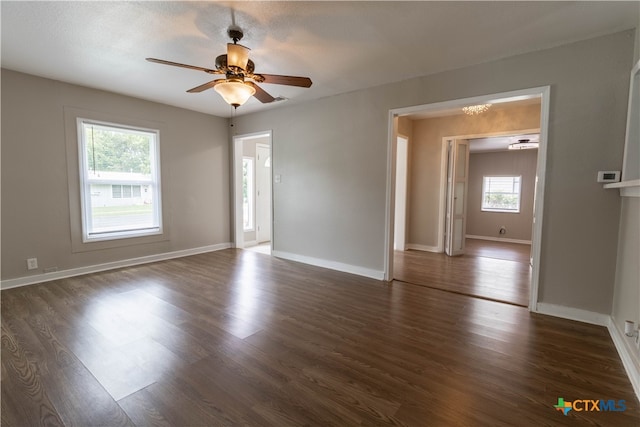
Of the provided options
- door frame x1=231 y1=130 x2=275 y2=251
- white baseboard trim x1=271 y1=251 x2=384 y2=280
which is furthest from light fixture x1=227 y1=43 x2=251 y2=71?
door frame x1=231 y1=130 x2=275 y2=251

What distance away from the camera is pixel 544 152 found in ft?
9.48

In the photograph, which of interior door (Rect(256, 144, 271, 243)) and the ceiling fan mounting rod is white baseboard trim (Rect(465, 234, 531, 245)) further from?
the ceiling fan mounting rod

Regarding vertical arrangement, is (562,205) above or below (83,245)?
above

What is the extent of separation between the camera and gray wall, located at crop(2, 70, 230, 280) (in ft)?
11.5

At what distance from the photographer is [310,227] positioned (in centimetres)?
485

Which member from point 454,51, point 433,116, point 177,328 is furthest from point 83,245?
point 433,116

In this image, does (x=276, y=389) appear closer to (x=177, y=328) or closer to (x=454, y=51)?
(x=177, y=328)

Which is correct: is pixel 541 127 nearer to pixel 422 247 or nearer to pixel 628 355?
pixel 628 355

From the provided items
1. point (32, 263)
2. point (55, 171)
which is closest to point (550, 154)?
point (55, 171)

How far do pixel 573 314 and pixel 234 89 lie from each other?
3.77m

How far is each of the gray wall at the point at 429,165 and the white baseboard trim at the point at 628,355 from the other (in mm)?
3631

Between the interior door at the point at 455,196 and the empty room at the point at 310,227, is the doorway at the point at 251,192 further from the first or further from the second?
the interior door at the point at 455,196

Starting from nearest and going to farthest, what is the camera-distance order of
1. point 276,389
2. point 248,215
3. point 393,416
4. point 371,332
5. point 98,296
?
point 393,416 < point 276,389 < point 371,332 < point 98,296 < point 248,215

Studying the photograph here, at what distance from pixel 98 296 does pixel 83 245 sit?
1296 millimetres
